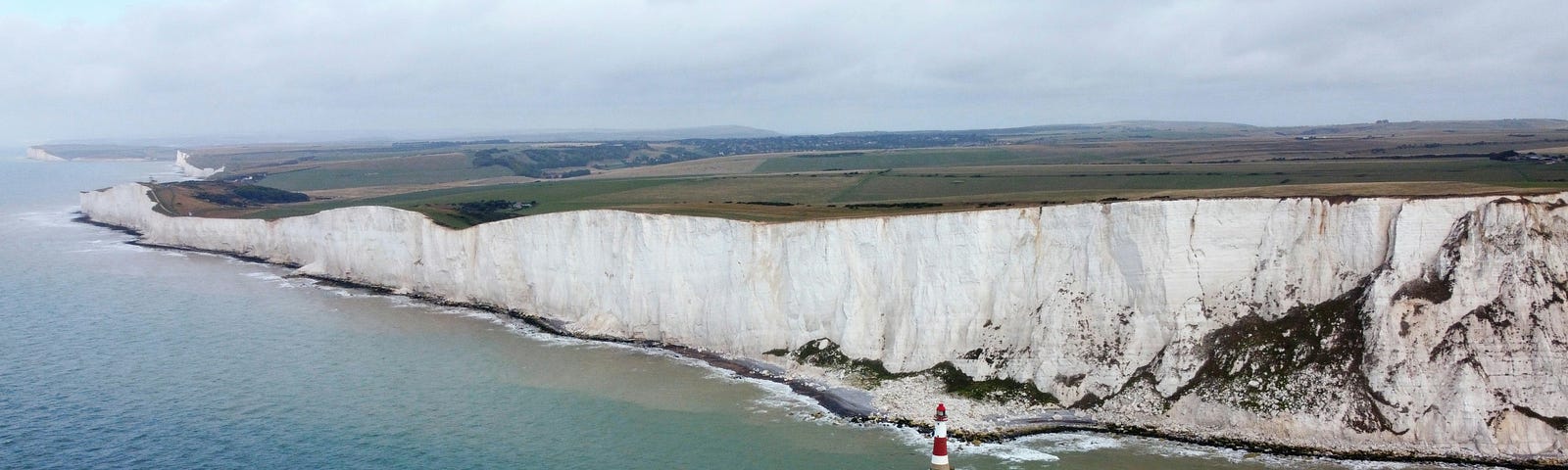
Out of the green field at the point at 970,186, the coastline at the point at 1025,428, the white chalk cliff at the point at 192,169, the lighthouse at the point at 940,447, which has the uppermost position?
the green field at the point at 970,186

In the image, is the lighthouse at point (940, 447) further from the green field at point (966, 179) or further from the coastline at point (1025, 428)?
the green field at point (966, 179)

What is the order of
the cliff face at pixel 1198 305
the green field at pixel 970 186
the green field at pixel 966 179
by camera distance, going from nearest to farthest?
A: the cliff face at pixel 1198 305
the green field at pixel 970 186
the green field at pixel 966 179

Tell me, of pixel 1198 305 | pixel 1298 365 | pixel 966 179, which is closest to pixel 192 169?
pixel 966 179

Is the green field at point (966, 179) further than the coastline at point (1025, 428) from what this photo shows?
Yes

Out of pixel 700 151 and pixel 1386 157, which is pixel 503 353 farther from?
pixel 700 151

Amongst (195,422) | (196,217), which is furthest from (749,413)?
(196,217)

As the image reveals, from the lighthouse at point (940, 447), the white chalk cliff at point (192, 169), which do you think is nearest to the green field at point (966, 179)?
the lighthouse at point (940, 447)
